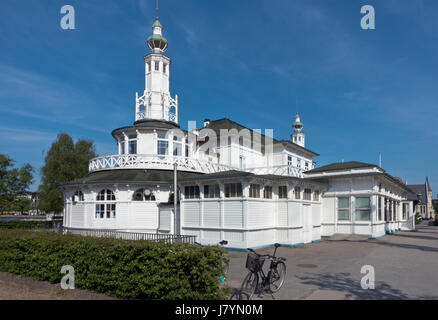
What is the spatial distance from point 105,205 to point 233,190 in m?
9.87

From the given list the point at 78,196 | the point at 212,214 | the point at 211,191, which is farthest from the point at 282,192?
the point at 78,196

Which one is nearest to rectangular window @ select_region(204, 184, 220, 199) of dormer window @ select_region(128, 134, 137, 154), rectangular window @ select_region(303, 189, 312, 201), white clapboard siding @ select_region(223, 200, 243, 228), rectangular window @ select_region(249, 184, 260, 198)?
white clapboard siding @ select_region(223, 200, 243, 228)

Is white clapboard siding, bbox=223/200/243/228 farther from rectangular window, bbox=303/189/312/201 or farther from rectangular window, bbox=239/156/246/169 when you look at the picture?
Answer: rectangular window, bbox=239/156/246/169

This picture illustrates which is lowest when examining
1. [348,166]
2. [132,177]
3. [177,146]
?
[132,177]

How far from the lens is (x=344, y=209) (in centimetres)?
2534

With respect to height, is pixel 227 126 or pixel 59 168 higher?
pixel 227 126

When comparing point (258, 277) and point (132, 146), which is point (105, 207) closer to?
point (132, 146)

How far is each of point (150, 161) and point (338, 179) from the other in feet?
50.7

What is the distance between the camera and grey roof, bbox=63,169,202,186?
2191 cm

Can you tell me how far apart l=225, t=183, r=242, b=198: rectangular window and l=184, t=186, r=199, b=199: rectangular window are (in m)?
2.37

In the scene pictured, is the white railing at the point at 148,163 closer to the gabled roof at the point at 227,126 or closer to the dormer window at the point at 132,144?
the dormer window at the point at 132,144
